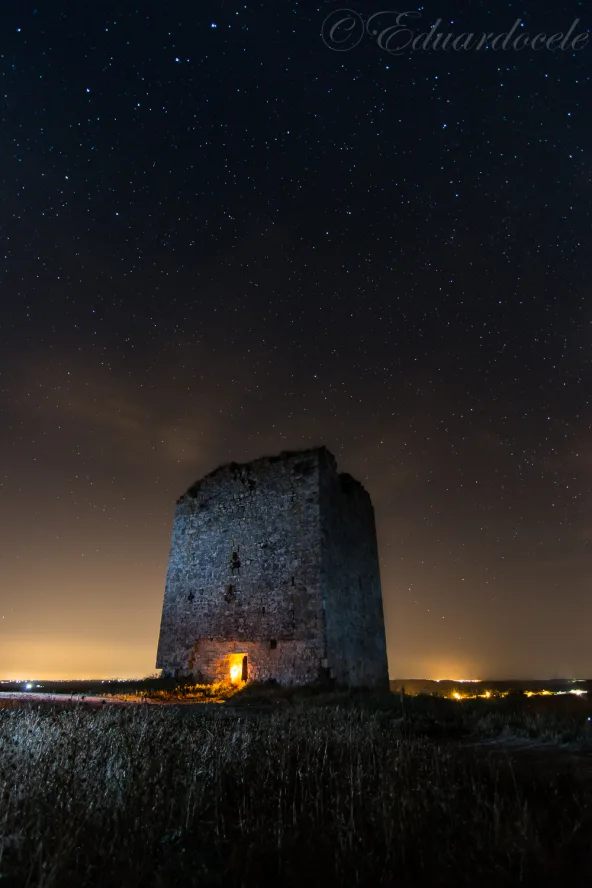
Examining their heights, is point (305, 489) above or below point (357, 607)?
above

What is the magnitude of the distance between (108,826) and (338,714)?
6.51 metres

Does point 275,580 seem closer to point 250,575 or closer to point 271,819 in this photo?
point 250,575

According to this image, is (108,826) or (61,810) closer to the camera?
(108,826)

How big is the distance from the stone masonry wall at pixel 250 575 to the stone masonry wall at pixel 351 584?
64cm

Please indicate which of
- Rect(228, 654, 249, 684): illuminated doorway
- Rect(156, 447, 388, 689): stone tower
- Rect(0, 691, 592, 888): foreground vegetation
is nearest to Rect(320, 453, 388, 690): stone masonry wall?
Rect(156, 447, 388, 689): stone tower

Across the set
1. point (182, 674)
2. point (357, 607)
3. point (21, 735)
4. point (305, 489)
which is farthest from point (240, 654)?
point (21, 735)

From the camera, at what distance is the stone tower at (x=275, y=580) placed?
1609 centimetres

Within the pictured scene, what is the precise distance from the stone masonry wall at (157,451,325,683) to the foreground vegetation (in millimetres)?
10615

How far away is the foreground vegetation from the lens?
292cm

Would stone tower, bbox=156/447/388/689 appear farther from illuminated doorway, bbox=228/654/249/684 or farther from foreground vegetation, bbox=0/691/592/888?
foreground vegetation, bbox=0/691/592/888

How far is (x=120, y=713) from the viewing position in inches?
325

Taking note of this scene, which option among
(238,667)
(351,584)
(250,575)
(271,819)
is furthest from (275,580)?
(271,819)

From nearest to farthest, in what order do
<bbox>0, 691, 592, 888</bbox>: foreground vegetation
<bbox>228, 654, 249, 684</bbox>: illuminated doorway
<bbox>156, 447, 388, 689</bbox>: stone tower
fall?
<bbox>0, 691, 592, 888</bbox>: foreground vegetation → <bbox>156, 447, 388, 689</bbox>: stone tower → <bbox>228, 654, 249, 684</bbox>: illuminated doorway

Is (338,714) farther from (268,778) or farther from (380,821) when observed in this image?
(380,821)
